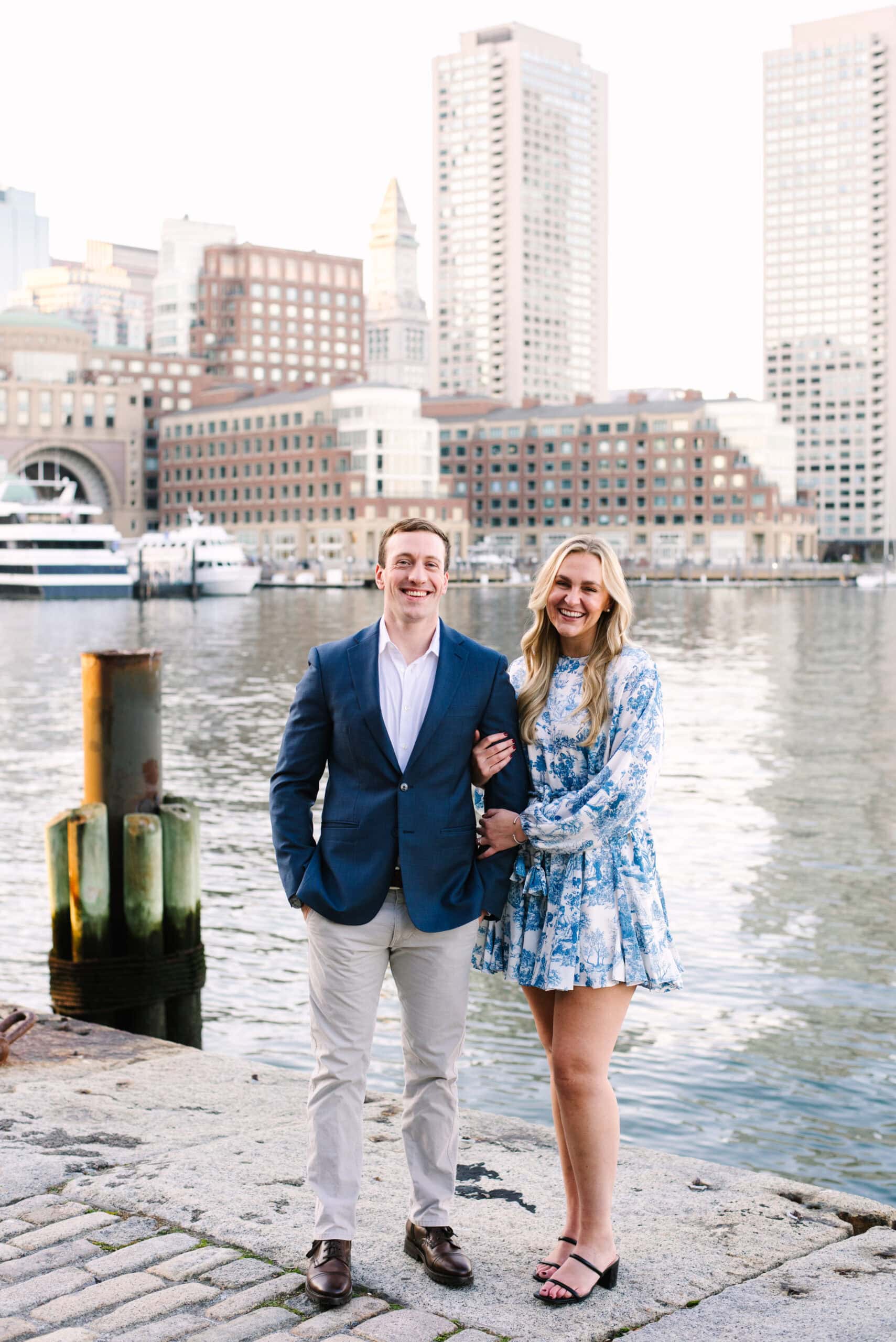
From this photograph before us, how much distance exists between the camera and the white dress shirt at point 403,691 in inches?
189

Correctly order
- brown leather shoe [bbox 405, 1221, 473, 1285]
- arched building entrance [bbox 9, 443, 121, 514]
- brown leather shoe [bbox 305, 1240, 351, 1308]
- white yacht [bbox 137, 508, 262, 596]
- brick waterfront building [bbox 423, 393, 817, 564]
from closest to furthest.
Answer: brown leather shoe [bbox 305, 1240, 351, 1308] < brown leather shoe [bbox 405, 1221, 473, 1285] < white yacht [bbox 137, 508, 262, 596] < arched building entrance [bbox 9, 443, 121, 514] < brick waterfront building [bbox 423, 393, 817, 564]

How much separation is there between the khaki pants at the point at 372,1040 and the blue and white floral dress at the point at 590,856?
22 cm

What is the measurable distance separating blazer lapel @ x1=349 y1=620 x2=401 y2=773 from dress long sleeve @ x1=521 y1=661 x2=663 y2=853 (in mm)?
484

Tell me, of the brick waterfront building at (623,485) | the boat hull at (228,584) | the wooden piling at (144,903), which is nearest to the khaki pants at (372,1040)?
the wooden piling at (144,903)

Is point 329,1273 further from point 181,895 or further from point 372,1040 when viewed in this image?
point 181,895

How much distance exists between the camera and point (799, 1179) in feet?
27.8

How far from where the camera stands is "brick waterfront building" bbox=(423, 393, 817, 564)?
161000 mm

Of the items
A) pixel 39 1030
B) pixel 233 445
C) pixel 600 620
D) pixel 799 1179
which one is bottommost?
pixel 799 1179

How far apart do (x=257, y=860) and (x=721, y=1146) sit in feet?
28.4

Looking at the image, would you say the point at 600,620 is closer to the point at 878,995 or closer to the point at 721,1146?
the point at 721,1146

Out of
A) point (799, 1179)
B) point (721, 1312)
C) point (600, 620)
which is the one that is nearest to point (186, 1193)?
point (721, 1312)

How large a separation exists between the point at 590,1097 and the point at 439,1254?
0.65 metres

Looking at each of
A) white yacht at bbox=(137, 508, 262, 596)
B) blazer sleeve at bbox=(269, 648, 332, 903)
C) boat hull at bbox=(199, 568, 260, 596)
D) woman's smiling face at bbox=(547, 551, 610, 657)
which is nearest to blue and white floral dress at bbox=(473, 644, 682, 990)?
woman's smiling face at bbox=(547, 551, 610, 657)

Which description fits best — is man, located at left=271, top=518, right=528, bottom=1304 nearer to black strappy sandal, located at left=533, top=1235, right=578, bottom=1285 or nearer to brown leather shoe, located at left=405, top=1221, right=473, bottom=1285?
brown leather shoe, located at left=405, top=1221, right=473, bottom=1285
